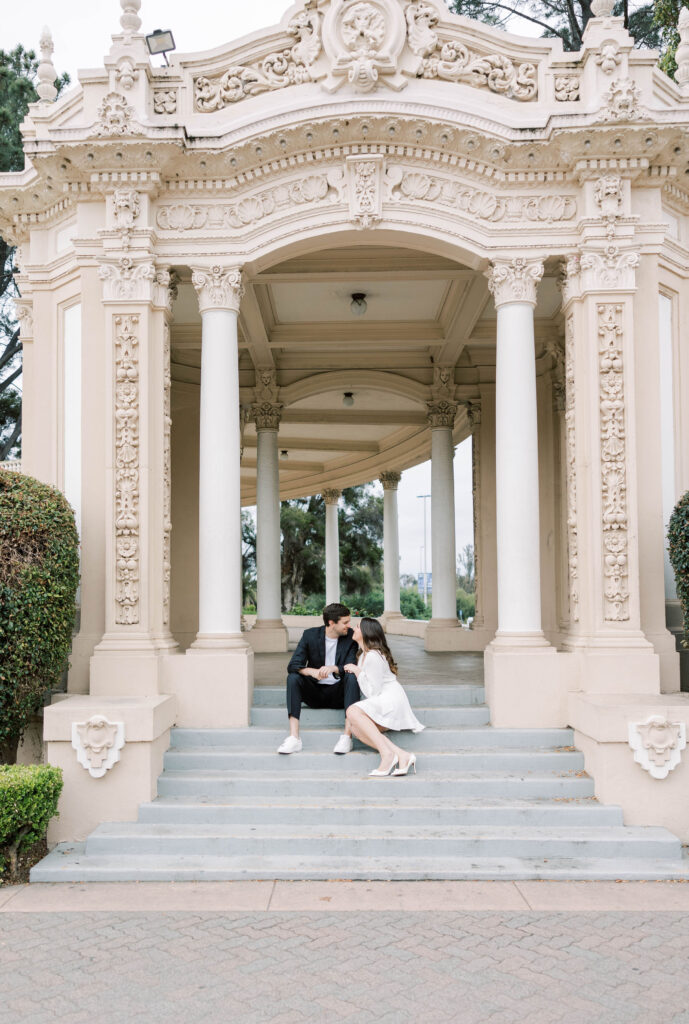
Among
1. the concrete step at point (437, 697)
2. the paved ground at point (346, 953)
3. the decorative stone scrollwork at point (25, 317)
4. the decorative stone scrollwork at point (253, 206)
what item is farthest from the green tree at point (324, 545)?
the paved ground at point (346, 953)

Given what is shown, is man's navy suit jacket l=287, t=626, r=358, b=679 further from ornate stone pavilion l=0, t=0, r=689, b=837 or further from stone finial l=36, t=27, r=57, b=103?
stone finial l=36, t=27, r=57, b=103

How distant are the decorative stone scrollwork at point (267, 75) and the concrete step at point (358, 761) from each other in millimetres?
6040

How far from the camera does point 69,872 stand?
627 cm

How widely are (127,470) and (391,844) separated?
4063 mm

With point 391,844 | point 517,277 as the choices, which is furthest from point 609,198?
point 391,844

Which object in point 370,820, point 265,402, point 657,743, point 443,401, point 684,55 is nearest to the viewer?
point 370,820

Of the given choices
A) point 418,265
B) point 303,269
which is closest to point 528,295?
point 418,265

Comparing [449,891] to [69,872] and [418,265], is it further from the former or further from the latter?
[418,265]

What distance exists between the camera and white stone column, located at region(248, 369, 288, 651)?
A: 1376cm

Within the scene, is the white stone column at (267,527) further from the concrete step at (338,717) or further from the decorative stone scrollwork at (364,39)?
the decorative stone scrollwork at (364,39)

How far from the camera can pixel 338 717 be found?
8234 mm

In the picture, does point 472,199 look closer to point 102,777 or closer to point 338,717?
point 338,717

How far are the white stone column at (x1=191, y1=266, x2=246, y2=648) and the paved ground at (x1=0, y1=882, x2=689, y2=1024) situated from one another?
2.80 metres

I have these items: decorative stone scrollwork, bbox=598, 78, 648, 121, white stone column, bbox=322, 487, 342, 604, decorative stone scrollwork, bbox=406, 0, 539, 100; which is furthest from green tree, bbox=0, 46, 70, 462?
decorative stone scrollwork, bbox=598, 78, 648, 121
